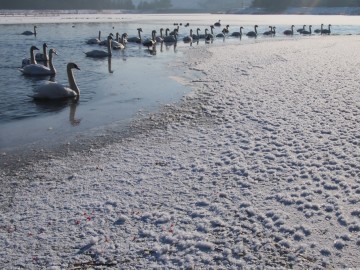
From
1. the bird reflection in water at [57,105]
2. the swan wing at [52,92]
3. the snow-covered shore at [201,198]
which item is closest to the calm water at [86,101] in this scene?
the bird reflection in water at [57,105]

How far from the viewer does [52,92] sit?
11.0 metres

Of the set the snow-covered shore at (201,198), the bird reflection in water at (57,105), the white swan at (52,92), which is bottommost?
the snow-covered shore at (201,198)

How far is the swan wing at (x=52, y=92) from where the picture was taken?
10914mm

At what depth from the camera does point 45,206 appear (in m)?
4.79

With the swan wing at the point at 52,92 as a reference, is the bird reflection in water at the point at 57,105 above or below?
below

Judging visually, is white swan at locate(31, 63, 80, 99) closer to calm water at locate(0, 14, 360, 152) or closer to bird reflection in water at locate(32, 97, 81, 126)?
bird reflection in water at locate(32, 97, 81, 126)

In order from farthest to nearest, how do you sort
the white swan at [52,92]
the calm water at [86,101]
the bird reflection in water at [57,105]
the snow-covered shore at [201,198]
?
the white swan at [52,92] → the bird reflection in water at [57,105] → the calm water at [86,101] → the snow-covered shore at [201,198]

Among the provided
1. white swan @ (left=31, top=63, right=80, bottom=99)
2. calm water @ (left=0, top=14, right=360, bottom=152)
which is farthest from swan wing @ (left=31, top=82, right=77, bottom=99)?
calm water @ (left=0, top=14, right=360, bottom=152)

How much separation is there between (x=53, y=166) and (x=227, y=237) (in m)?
3.25

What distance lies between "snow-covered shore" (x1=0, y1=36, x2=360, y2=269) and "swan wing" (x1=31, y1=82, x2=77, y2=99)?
3.82 m

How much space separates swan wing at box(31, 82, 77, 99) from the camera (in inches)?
430

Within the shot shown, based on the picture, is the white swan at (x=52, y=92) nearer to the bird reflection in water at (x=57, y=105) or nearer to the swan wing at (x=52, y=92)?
the swan wing at (x=52, y=92)

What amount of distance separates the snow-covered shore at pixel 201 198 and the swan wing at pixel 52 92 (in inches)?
150

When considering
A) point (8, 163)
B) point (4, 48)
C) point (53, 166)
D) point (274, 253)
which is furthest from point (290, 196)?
point (4, 48)
